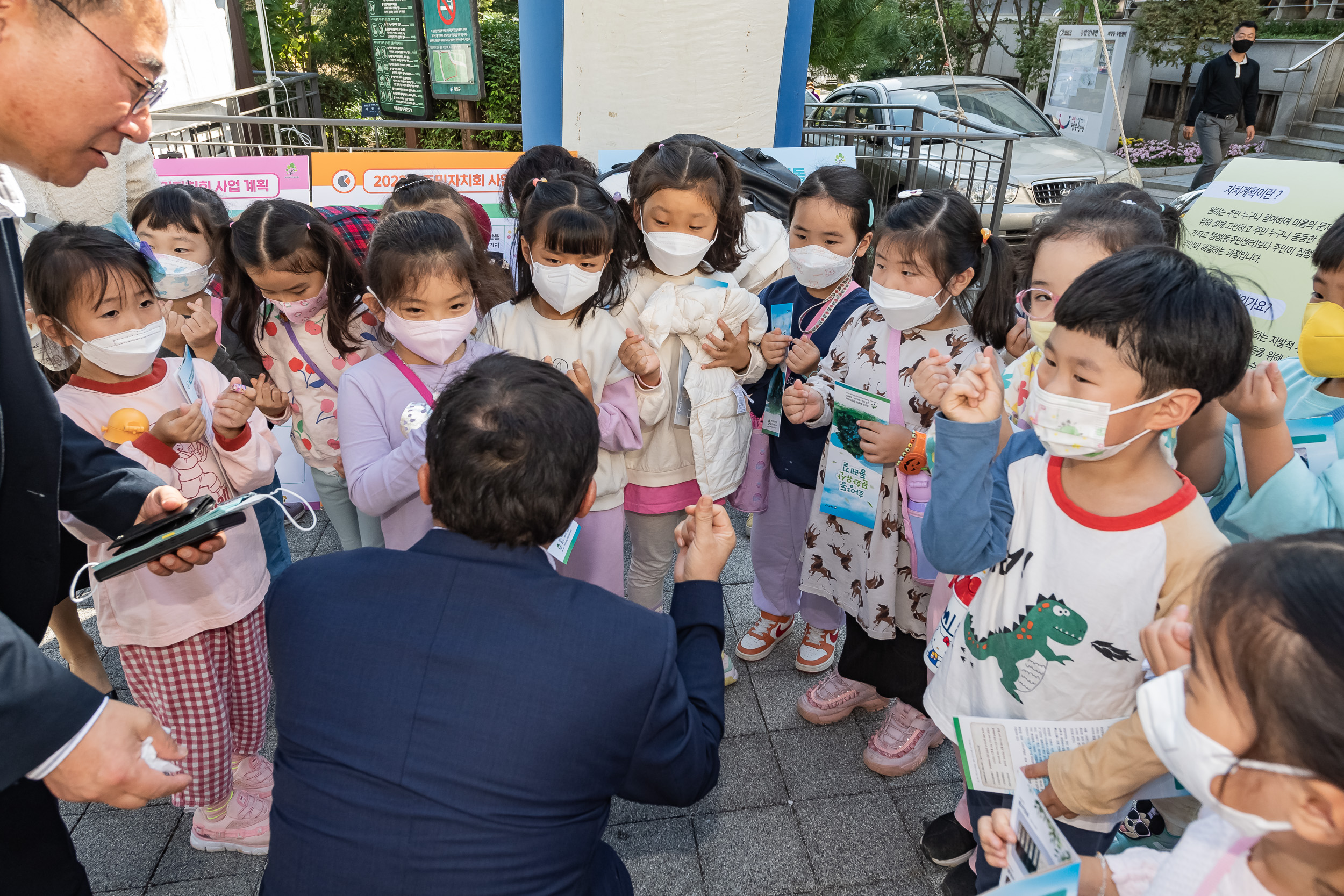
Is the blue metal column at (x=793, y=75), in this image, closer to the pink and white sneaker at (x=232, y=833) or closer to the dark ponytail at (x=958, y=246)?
the dark ponytail at (x=958, y=246)

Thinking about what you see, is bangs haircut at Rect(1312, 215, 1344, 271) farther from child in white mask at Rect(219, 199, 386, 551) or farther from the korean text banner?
the korean text banner

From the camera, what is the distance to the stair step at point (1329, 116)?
13633 millimetres

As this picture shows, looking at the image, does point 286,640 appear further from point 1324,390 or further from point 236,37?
point 236,37

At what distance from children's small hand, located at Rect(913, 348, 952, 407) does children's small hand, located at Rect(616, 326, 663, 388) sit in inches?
36.5

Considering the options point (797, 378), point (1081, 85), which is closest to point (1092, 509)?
point (797, 378)

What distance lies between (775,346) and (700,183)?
0.60 meters

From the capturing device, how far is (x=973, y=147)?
639 centimetres

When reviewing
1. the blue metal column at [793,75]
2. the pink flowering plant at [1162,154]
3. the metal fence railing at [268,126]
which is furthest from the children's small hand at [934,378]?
the pink flowering plant at [1162,154]

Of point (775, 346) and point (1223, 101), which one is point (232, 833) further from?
point (1223, 101)

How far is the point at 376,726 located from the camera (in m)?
1.28

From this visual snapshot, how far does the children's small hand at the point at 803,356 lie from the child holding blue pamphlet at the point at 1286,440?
1106mm

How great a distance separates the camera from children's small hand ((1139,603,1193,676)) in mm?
1244

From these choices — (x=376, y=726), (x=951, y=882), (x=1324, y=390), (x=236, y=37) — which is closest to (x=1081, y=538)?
(x=1324, y=390)

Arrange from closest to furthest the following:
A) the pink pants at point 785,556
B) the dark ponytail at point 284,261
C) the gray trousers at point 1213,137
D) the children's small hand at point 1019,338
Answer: the children's small hand at point 1019,338, the dark ponytail at point 284,261, the pink pants at point 785,556, the gray trousers at point 1213,137
